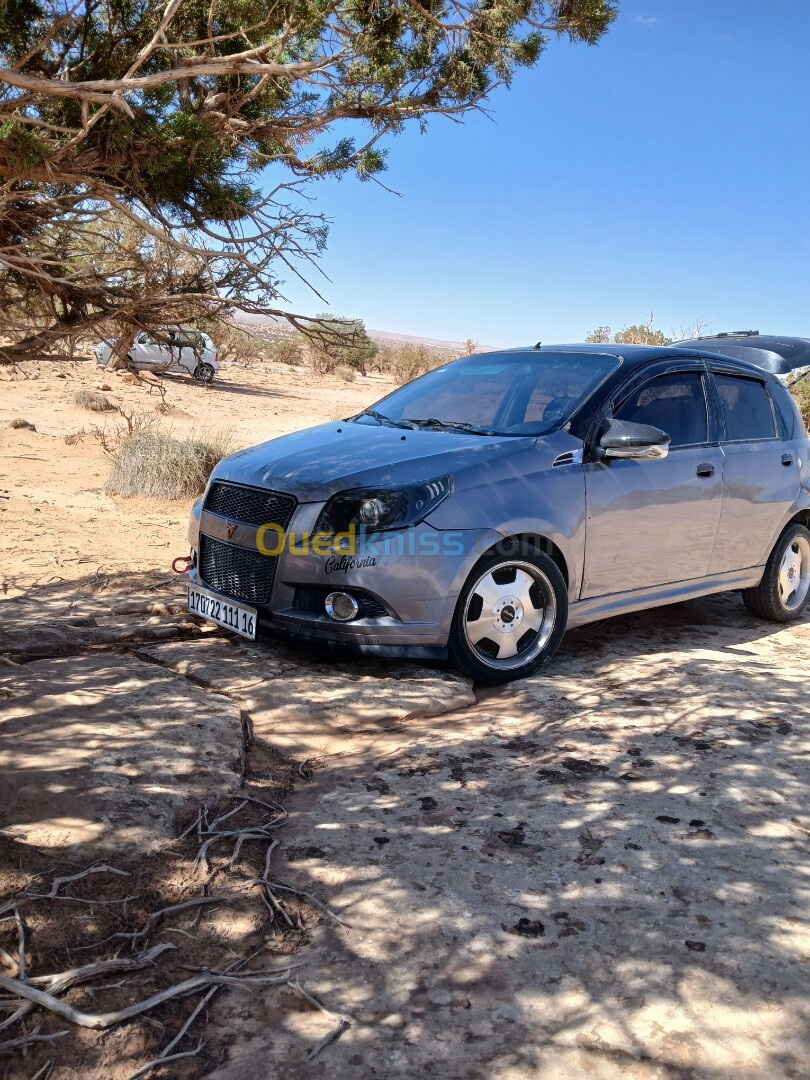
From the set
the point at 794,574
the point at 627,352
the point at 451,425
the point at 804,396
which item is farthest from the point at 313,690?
the point at 804,396

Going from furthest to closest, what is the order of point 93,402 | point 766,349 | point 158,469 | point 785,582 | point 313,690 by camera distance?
point 93,402
point 158,469
point 766,349
point 785,582
point 313,690

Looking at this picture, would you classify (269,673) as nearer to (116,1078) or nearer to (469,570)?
(469,570)

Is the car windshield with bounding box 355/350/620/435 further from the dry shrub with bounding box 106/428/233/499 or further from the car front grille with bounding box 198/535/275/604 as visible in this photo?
the dry shrub with bounding box 106/428/233/499

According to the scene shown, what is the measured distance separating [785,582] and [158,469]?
24.7 feet

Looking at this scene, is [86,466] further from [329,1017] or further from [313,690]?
[329,1017]

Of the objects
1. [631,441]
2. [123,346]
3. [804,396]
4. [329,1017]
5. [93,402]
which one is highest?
[804,396]

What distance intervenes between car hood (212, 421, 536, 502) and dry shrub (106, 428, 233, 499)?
632cm

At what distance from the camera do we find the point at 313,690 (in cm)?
461

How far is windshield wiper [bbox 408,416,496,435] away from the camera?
17.7 ft

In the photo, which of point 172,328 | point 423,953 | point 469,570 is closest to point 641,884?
point 423,953

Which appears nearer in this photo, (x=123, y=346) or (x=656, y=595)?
(x=656, y=595)

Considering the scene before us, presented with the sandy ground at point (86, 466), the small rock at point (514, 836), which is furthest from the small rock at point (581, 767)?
the sandy ground at point (86, 466)

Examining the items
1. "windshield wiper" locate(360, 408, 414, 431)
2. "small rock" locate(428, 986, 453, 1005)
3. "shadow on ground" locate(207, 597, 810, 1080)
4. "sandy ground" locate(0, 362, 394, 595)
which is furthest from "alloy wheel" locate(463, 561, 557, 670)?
"sandy ground" locate(0, 362, 394, 595)

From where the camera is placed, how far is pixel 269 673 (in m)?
4.84
